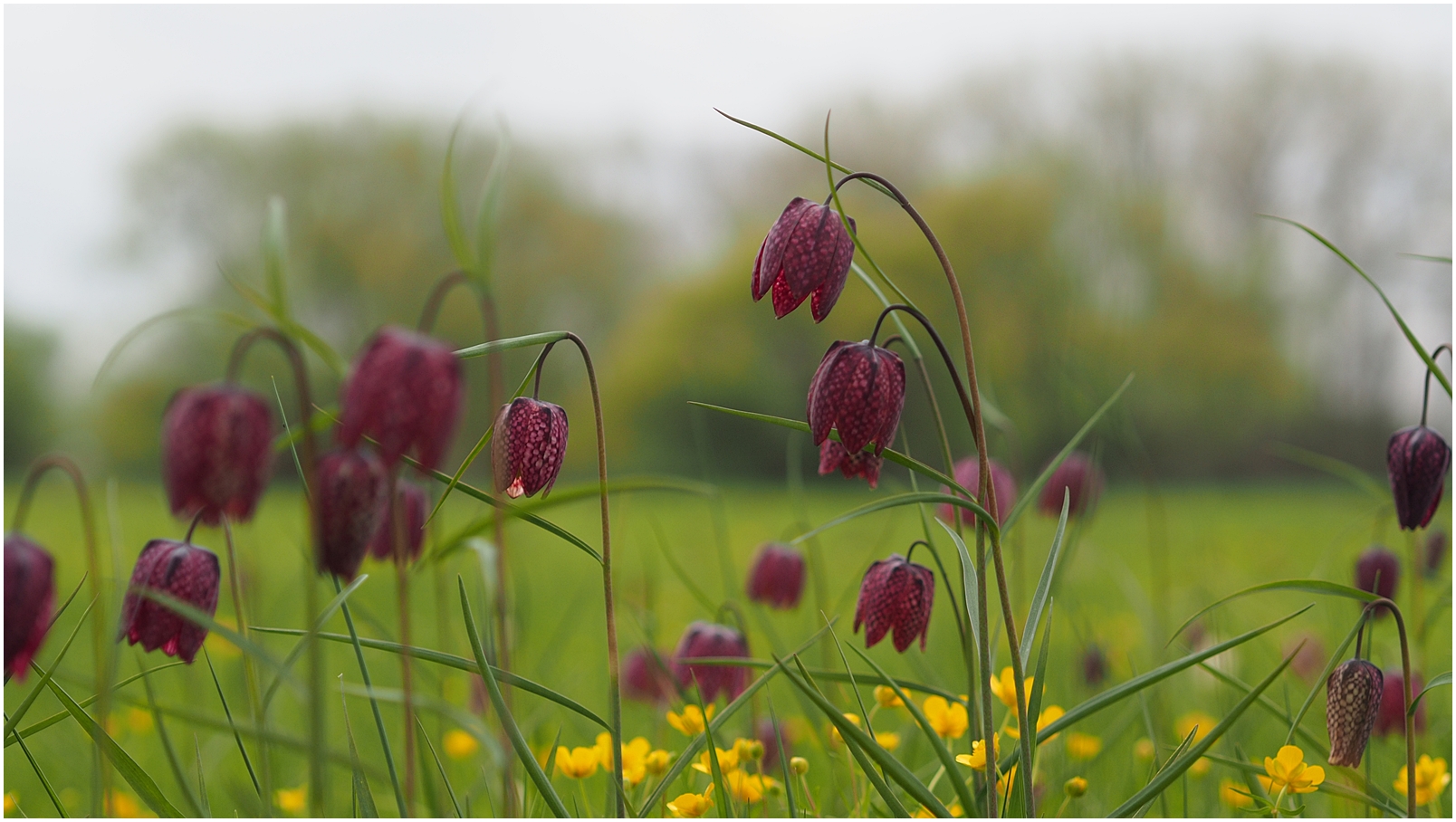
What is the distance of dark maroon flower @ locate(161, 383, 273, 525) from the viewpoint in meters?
0.62

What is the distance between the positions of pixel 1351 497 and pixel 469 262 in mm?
9409

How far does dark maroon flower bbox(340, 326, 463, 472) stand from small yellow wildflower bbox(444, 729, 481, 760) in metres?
1.12

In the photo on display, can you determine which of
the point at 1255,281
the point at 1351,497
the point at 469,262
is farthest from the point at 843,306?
the point at 469,262

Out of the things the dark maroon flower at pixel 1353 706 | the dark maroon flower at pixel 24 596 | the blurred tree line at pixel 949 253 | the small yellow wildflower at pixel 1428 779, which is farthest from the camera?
the blurred tree line at pixel 949 253

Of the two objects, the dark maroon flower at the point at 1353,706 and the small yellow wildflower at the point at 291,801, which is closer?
the dark maroon flower at the point at 1353,706

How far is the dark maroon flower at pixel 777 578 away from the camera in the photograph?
167cm

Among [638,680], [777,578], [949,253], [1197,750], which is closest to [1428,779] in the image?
[1197,750]

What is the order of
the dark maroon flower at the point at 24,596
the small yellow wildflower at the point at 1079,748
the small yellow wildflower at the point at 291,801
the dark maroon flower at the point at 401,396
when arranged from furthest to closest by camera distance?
1. the small yellow wildflower at the point at 1079,748
2. the small yellow wildflower at the point at 291,801
3. the dark maroon flower at the point at 24,596
4. the dark maroon flower at the point at 401,396

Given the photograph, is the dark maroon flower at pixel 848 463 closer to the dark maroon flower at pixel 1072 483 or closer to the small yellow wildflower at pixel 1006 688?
the small yellow wildflower at pixel 1006 688

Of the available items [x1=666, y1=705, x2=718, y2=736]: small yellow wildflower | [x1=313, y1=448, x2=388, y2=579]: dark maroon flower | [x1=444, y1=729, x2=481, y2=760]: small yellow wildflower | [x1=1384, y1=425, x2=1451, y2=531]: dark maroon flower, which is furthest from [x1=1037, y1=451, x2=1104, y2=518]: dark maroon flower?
[x1=313, y1=448, x2=388, y2=579]: dark maroon flower

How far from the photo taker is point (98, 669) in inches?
27.4

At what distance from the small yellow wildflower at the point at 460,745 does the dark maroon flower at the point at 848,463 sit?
925mm

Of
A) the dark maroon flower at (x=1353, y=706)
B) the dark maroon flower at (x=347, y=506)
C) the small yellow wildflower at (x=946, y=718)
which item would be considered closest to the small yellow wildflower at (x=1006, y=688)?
the small yellow wildflower at (x=946, y=718)

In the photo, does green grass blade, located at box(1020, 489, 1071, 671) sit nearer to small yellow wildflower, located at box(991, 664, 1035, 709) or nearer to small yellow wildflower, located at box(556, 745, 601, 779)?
small yellow wildflower, located at box(991, 664, 1035, 709)
